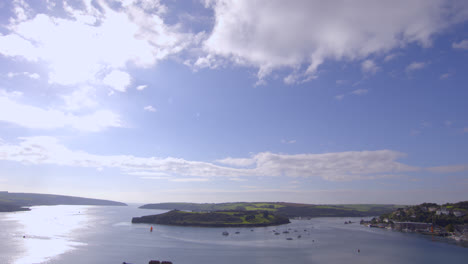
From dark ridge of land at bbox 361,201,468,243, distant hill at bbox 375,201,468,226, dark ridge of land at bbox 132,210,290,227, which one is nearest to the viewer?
dark ridge of land at bbox 361,201,468,243

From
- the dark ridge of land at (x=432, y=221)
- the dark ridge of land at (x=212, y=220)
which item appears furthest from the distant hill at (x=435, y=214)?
the dark ridge of land at (x=212, y=220)

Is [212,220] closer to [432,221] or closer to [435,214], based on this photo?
[432,221]

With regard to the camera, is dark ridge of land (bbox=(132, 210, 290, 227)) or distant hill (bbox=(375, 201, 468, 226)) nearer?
distant hill (bbox=(375, 201, 468, 226))

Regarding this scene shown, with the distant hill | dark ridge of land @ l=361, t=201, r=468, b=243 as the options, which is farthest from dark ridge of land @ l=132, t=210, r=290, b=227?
the distant hill

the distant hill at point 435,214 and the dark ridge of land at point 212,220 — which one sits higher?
the distant hill at point 435,214

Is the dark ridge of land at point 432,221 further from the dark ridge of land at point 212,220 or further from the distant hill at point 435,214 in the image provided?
the dark ridge of land at point 212,220

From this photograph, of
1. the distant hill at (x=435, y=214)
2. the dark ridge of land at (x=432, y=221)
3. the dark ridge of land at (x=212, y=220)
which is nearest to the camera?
the dark ridge of land at (x=432, y=221)

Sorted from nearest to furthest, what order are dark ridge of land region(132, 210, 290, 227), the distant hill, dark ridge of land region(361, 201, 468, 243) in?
dark ridge of land region(361, 201, 468, 243), the distant hill, dark ridge of land region(132, 210, 290, 227)

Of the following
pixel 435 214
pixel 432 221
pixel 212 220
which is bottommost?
pixel 212 220

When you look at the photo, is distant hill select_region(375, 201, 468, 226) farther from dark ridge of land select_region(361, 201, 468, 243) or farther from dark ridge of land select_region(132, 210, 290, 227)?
dark ridge of land select_region(132, 210, 290, 227)

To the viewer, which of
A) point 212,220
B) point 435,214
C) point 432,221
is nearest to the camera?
point 432,221

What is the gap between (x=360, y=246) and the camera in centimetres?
6794

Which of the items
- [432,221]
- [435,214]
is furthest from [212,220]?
[435,214]

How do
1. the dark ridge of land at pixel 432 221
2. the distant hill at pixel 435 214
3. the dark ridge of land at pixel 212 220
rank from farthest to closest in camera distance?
the dark ridge of land at pixel 212 220 → the distant hill at pixel 435 214 → the dark ridge of land at pixel 432 221
